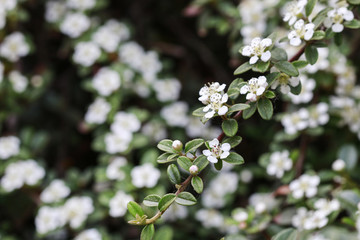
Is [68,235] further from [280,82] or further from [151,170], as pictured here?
[280,82]

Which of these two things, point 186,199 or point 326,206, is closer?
point 186,199

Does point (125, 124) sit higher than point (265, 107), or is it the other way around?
point (125, 124)

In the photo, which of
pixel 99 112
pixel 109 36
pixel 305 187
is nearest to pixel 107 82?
pixel 99 112

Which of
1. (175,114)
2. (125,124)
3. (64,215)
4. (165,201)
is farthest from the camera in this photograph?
(175,114)

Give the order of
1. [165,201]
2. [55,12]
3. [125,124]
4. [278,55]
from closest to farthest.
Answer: [165,201] → [278,55] → [125,124] → [55,12]

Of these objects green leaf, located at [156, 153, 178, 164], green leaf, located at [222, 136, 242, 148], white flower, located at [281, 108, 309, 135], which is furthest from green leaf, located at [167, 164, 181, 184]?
white flower, located at [281, 108, 309, 135]

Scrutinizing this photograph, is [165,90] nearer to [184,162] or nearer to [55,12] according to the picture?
[55,12]
